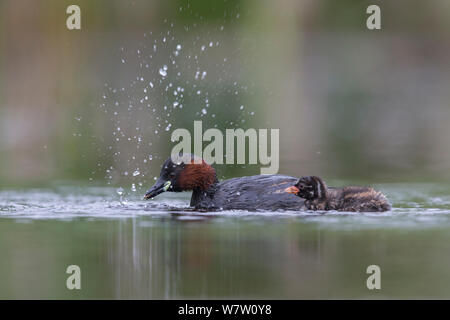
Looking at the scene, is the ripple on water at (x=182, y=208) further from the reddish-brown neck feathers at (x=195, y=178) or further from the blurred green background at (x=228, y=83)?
the blurred green background at (x=228, y=83)

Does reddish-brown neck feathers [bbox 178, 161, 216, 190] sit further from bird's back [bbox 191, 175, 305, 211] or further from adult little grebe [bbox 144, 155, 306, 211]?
bird's back [bbox 191, 175, 305, 211]

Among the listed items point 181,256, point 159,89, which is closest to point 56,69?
point 159,89

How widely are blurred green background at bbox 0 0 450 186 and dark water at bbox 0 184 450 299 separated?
289 centimetres

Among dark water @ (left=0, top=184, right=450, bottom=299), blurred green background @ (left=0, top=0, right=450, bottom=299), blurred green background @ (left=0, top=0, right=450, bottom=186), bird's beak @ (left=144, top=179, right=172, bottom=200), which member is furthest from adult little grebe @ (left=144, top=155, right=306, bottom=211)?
blurred green background @ (left=0, top=0, right=450, bottom=186)

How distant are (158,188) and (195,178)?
45 centimetres

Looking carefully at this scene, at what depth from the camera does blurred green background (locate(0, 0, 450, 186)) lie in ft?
43.2

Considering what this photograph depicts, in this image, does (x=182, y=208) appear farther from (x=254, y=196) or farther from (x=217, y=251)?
(x=217, y=251)

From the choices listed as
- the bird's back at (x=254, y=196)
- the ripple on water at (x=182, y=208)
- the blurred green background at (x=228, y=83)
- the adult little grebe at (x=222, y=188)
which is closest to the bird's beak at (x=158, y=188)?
the adult little grebe at (x=222, y=188)

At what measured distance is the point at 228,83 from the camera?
53.2 ft

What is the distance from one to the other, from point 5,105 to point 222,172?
19.7ft

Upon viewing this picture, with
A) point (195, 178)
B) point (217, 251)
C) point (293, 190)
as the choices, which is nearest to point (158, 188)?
point (195, 178)

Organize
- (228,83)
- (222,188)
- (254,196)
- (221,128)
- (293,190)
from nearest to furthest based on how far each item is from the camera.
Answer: (293,190) < (254,196) < (222,188) < (221,128) < (228,83)

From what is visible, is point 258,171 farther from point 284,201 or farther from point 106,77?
point 106,77

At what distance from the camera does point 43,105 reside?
1627cm
